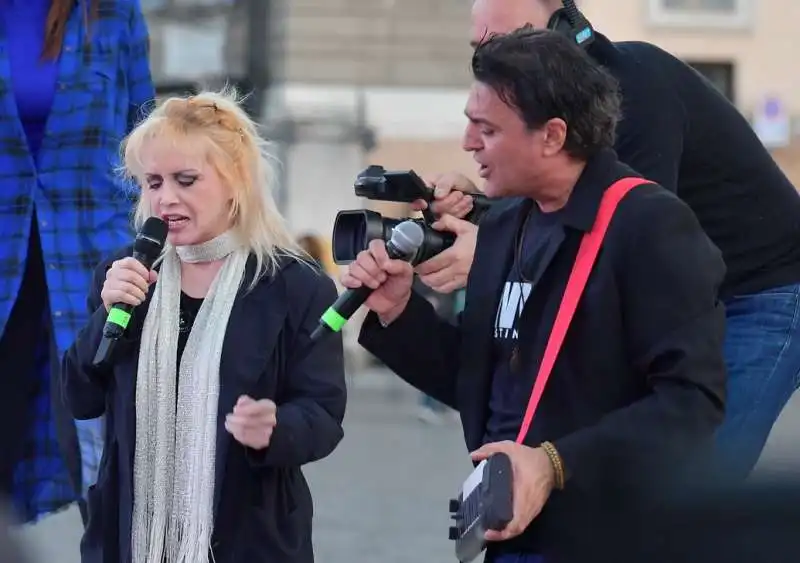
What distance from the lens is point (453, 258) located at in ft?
8.84

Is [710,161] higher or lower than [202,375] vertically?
higher

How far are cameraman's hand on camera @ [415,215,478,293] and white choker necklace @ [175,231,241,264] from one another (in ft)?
1.80

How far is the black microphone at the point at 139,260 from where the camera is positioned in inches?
111

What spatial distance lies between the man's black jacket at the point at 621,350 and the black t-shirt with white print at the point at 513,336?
0.8 inches

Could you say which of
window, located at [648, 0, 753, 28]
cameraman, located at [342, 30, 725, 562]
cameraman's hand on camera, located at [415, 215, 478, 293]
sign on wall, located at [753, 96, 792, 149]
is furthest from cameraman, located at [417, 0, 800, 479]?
window, located at [648, 0, 753, 28]

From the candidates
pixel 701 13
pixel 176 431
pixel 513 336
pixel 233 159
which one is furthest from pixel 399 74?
pixel 513 336

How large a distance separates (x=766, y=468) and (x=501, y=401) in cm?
97

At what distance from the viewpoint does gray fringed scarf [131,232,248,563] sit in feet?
9.59

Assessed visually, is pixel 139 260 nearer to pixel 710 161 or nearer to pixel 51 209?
pixel 51 209

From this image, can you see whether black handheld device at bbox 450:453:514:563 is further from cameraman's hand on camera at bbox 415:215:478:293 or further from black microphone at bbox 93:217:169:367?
black microphone at bbox 93:217:169:367

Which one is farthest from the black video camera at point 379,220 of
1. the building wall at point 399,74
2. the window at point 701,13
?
the window at point 701,13

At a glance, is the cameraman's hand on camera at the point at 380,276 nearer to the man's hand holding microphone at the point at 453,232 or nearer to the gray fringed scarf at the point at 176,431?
the man's hand holding microphone at the point at 453,232

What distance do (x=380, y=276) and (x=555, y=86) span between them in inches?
16.8

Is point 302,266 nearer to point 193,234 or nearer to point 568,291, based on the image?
point 193,234
